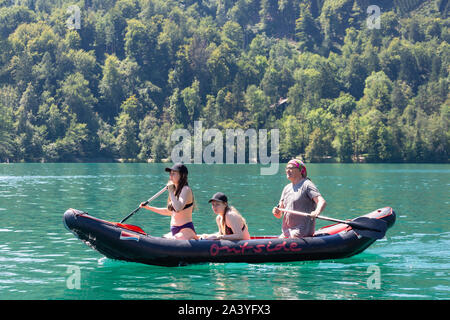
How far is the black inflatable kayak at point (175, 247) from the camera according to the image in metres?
16.1

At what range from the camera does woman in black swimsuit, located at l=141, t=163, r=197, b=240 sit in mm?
15570

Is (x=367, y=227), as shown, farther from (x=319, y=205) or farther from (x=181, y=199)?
(x=181, y=199)

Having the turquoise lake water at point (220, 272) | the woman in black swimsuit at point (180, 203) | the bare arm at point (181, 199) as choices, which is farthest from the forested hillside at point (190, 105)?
the bare arm at point (181, 199)

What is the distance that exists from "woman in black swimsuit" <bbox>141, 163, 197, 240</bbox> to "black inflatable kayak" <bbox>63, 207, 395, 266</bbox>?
13.4 inches

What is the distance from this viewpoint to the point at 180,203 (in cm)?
1577

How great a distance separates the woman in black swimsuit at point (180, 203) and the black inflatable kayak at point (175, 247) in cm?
34

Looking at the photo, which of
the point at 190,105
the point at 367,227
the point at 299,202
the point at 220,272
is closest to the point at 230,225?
the point at 220,272

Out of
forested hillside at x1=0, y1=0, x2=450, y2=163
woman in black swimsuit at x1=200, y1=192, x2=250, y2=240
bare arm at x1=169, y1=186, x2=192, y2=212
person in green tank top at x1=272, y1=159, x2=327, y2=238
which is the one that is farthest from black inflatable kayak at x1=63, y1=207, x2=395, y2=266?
forested hillside at x1=0, y1=0, x2=450, y2=163

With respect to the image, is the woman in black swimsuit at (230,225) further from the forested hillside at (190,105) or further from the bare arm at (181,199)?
the forested hillside at (190,105)

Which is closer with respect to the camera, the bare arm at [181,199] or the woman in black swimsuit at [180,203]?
the woman in black swimsuit at [180,203]

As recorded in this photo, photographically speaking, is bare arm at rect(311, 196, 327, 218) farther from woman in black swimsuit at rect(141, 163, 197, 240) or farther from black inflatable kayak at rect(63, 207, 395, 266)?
woman in black swimsuit at rect(141, 163, 197, 240)

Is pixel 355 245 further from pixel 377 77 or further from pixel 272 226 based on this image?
pixel 377 77

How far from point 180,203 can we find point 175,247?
3.52ft
